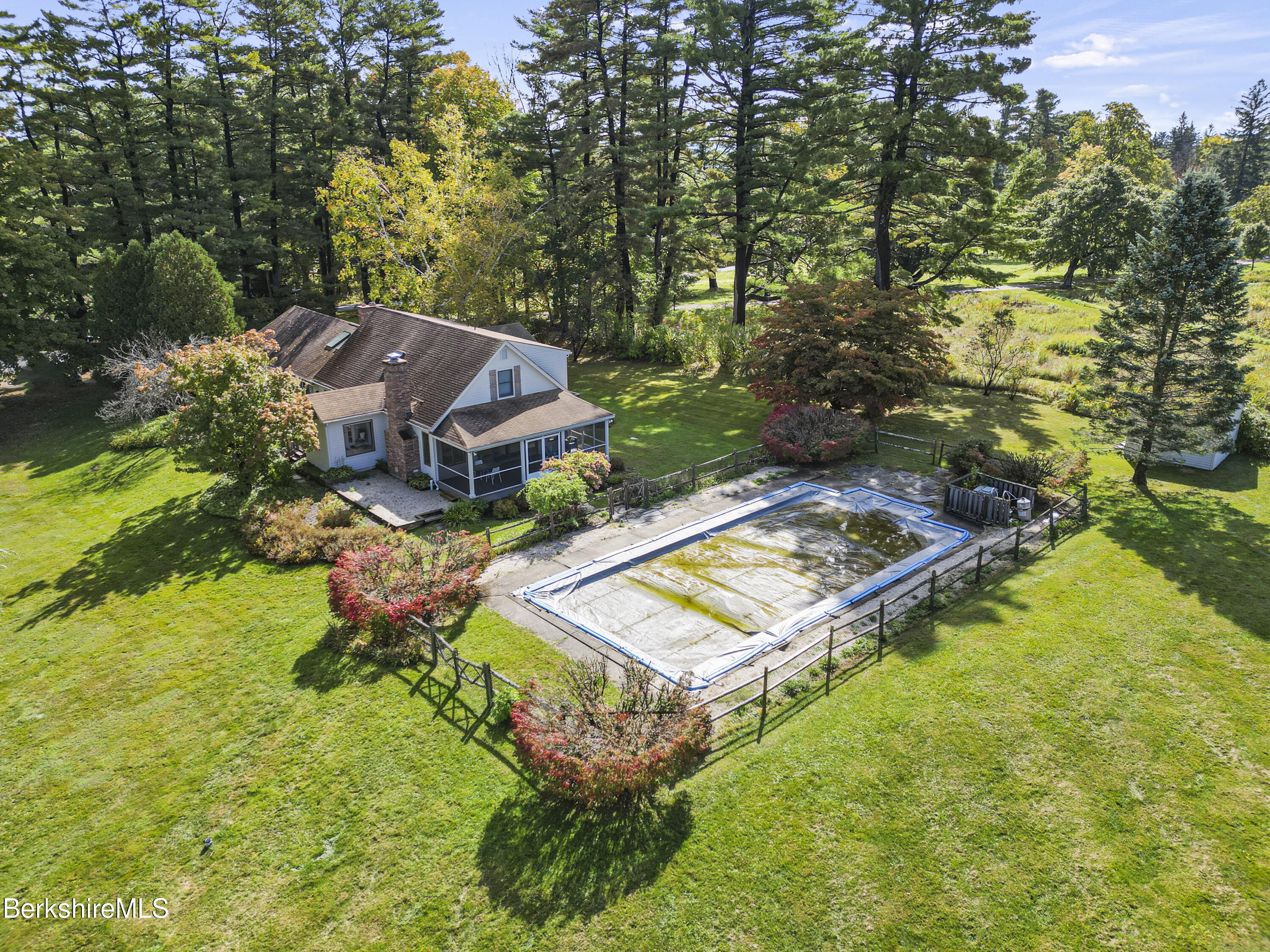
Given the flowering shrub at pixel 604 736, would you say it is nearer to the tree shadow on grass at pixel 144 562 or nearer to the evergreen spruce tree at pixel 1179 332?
the tree shadow on grass at pixel 144 562

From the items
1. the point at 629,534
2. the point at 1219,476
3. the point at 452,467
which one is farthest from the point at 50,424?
the point at 1219,476

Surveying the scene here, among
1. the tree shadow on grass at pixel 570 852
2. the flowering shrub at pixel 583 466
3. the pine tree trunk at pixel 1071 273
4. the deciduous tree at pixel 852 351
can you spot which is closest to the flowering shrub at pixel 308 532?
the flowering shrub at pixel 583 466

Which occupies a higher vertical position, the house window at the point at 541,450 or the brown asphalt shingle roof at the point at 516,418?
the brown asphalt shingle roof at the point at 516,418

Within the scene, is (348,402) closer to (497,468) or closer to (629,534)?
(497,468)

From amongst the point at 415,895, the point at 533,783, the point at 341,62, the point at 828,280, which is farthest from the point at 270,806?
the point at 341,62

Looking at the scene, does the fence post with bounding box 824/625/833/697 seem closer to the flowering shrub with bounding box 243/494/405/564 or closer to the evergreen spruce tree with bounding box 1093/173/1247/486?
the flowering shrub with bounding box 243/494/405/564
